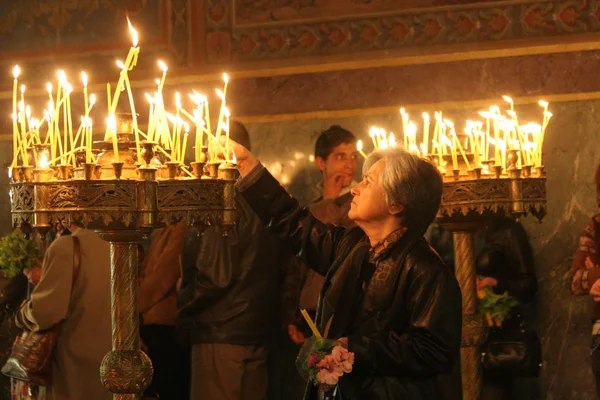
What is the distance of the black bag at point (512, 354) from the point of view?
273 inches

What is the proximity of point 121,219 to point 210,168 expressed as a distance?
15.7 inches

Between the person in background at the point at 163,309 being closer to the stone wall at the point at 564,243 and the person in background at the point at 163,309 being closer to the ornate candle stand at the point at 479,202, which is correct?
the ornate candle stand at the point at 479,202

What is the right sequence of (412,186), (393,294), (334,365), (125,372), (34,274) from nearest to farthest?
(334,365), (393,294), (412,186), (125,372), (34,274)

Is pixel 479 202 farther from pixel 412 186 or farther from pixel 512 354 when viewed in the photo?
pixel 412 186

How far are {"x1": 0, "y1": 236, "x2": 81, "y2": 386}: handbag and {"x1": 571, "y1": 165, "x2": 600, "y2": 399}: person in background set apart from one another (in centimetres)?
290

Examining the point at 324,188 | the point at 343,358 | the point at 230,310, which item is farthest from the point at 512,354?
the point at 343,358

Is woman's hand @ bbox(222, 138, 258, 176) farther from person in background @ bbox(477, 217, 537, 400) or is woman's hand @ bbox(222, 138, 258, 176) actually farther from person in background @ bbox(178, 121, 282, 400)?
person in background @ bbox(477, 217, 537, 400)

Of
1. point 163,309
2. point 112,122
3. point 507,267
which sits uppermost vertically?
point 112,122

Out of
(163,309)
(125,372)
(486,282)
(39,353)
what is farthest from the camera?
(163,309)

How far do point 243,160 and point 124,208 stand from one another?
70 cm

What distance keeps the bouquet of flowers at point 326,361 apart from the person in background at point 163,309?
344cm

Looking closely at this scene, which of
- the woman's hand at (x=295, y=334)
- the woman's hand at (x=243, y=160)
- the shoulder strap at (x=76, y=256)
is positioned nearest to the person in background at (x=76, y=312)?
the shoulder strap at (x=76, y=256)

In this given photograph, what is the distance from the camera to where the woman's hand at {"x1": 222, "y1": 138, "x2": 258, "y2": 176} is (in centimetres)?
478

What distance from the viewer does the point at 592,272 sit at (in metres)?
6.75
